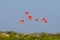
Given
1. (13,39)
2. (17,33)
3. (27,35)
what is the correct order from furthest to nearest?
(17,33) → (27,35) → (13,39)

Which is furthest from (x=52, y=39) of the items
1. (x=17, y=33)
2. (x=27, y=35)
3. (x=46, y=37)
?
(x=17, y=33)

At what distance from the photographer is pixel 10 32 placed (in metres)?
11.3

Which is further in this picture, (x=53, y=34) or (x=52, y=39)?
(x=53, y=34)

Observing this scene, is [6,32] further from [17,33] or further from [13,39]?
[13,39]

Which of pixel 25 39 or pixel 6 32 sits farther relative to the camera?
pixel 6 32

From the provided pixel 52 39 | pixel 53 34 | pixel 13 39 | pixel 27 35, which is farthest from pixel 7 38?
pixel 53 34

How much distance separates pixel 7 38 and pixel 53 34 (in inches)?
94.6

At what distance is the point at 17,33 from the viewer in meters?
11.3

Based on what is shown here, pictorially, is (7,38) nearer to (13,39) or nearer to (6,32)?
(13,39)

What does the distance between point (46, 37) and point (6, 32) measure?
2.05 m

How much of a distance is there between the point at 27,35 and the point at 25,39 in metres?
0.70

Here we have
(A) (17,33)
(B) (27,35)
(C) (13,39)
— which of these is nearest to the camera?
(C) (13,39)

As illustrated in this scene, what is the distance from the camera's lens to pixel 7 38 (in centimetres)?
998

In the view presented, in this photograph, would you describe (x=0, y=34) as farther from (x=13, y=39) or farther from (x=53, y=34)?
(x=53, y=34)
